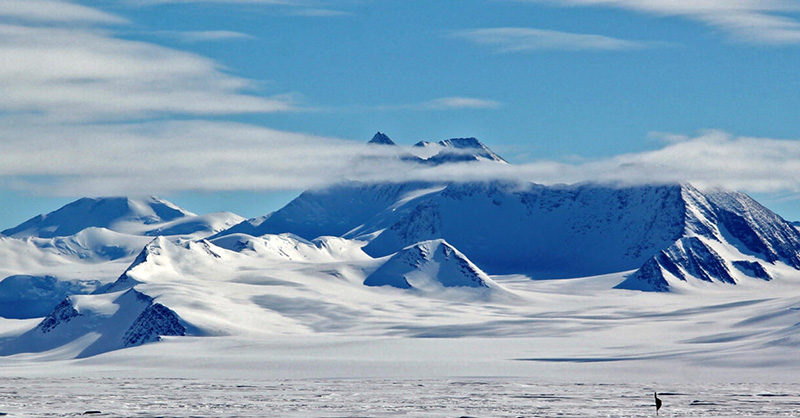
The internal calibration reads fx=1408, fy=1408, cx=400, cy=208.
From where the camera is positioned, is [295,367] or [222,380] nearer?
[222,380]

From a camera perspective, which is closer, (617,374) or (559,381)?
(559,381)

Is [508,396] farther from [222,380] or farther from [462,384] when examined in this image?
[222,380]

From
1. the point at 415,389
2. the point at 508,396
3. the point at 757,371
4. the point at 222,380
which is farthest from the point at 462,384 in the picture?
the point at 757,371

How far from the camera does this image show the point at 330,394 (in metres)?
134

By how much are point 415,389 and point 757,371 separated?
177 ft

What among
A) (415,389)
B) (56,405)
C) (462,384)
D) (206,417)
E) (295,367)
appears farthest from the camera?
(295,367)

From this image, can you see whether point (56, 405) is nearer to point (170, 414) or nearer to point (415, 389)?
point (170, 414)

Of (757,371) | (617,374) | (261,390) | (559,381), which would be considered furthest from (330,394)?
(757,371)

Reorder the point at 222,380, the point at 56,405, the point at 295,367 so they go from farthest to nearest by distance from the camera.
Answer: the point at 295,367
the point at 222,380
the point at 56,405

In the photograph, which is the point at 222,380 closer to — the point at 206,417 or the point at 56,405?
the point at 56,405

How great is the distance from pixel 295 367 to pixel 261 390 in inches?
2141

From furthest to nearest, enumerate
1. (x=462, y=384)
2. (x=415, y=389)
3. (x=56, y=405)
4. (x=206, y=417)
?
(x=462, y=384)
(x=415, y=389)
(x=56, y=405)
(x=206, y=417)

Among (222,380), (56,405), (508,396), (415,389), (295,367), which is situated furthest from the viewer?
(295,367)

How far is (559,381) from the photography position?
157 metres
